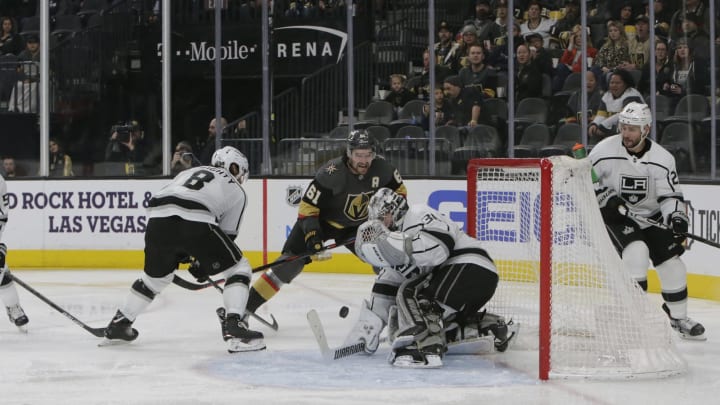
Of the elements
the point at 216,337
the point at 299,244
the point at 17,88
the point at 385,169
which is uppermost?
the point at 17,88

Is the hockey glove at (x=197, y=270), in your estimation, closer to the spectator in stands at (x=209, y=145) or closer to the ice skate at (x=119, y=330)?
the ice skate at (x=119, y=330)

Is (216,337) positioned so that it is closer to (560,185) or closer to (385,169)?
(385,169)

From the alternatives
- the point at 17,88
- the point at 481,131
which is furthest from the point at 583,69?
the point at 17,88

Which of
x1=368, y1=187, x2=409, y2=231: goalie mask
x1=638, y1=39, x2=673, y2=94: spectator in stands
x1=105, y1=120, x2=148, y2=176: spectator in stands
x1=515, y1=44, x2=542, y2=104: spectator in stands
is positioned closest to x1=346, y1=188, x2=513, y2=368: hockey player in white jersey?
x1=368, y1=187, x2=409, y2=231: goalie mask

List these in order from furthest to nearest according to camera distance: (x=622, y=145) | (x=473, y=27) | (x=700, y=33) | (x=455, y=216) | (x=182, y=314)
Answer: (x=473, y=27) → (x=455, y=216) → (x=700, y=33) → (x=182, y=314) → (x=622, y=145)

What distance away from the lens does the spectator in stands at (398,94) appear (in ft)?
28.9

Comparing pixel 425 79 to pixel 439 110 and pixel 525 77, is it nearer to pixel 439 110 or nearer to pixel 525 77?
pixel 439 110

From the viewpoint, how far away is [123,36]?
937cm

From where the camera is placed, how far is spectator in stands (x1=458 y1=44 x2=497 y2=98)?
8.45m

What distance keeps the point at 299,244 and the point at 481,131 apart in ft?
10.3

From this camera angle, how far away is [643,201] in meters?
5.26

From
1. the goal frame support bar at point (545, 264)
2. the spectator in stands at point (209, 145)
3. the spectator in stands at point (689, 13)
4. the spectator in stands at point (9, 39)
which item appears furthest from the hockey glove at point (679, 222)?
the spectator in stands at point (9, 39)

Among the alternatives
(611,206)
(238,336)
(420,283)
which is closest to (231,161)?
(238,336)

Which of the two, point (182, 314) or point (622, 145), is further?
point (182, 314)
